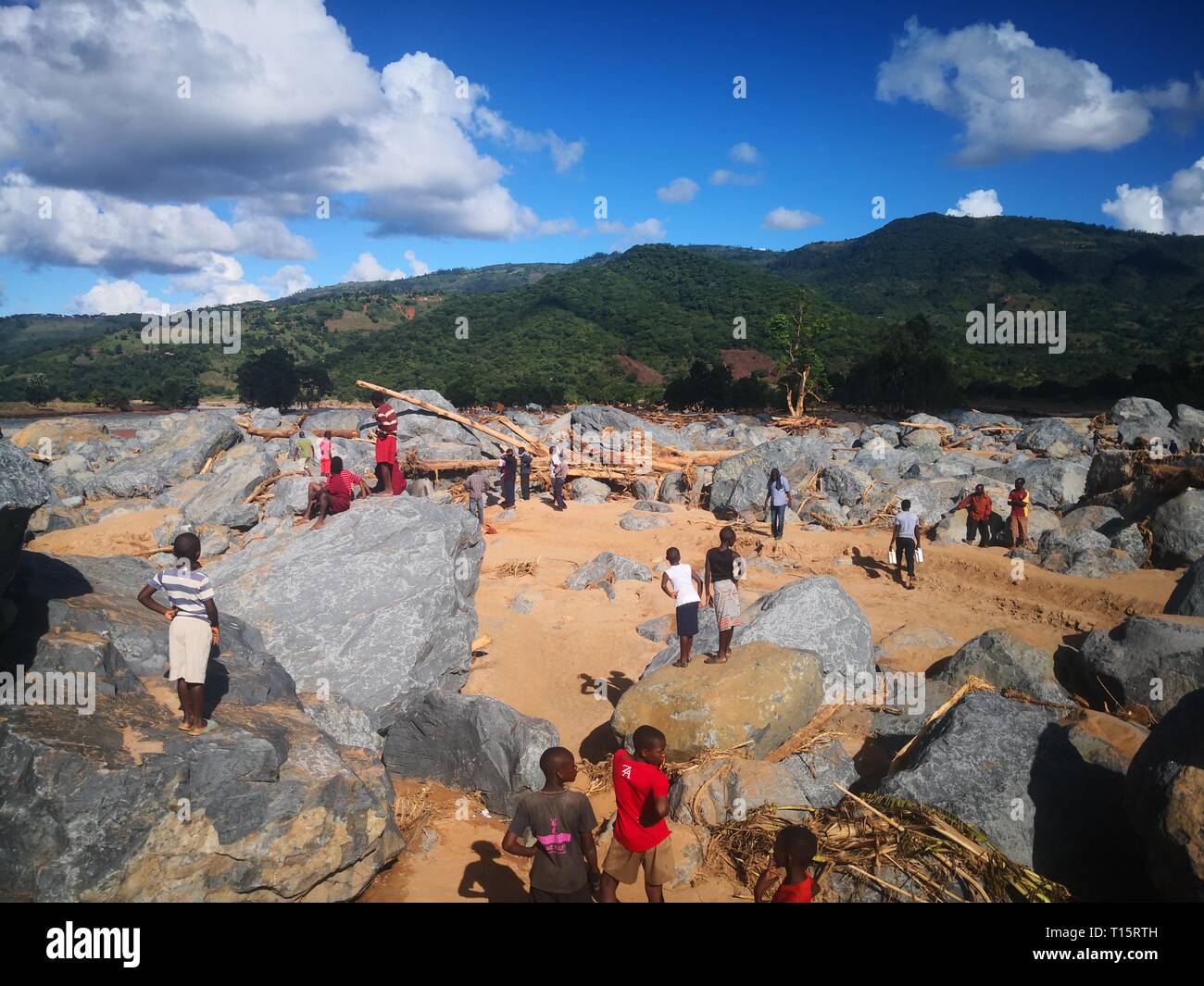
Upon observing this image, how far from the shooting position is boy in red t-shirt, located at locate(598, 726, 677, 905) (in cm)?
415

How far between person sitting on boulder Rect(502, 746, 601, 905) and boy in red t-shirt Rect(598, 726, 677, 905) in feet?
0.98

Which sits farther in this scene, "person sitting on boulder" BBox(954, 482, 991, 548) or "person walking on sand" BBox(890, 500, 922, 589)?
"person sitting on boulder" BBox(954, 482, 991, 548)

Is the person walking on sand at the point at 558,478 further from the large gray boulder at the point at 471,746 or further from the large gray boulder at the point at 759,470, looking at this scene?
the large gray boulder at the point at 471,746

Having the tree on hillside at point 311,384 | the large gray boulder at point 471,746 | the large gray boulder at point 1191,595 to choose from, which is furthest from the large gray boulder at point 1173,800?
the tree on hillside at point 311,384

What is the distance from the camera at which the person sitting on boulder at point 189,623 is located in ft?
16.4

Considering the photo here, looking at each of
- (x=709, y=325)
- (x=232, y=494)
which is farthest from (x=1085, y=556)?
(x=709, y=325)

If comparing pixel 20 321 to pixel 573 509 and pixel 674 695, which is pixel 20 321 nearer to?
pixel 573 509

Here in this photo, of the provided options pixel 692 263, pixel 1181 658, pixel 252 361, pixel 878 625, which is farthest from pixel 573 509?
pixel 692 263

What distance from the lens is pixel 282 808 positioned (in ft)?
15.8

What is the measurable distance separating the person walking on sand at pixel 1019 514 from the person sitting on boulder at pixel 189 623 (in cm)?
1297

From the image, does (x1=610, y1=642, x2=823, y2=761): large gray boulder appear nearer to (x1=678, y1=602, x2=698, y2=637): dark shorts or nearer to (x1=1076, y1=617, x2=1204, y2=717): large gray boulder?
(x1=678, y1=602, x2=698, y2=637): dark shorts

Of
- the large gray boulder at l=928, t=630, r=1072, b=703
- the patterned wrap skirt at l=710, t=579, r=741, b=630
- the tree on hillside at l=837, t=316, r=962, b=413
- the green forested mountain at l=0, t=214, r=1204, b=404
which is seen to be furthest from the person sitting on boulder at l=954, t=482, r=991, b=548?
the tree on hillside at l=837, t=316, r=962, b=413

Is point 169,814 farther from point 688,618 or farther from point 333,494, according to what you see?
point 333,494
